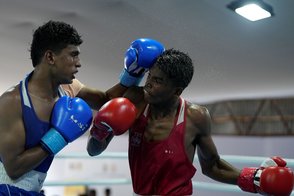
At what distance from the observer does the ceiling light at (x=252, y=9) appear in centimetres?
227

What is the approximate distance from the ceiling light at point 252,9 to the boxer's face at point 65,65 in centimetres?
115

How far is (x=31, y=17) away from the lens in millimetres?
2621

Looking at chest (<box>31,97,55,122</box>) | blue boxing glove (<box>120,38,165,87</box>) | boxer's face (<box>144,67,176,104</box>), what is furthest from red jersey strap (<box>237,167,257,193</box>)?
chest (<box>31,97,55,122</box>)

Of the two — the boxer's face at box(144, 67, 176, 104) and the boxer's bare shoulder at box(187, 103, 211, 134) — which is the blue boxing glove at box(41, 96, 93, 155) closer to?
the boxer's face at box(144, 67, 176, 104)

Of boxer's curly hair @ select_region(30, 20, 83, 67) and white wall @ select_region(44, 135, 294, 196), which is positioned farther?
white wall @ select_region(44, 135, 294, 196)

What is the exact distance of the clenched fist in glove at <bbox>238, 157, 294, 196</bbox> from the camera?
60.2 inches

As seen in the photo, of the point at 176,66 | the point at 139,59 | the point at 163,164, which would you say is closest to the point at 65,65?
the point at 139,59

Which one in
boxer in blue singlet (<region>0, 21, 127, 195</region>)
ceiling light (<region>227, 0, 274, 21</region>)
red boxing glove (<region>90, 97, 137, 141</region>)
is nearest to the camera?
boxer in blue singlet (<region>0, 21, 127, 195</region>)

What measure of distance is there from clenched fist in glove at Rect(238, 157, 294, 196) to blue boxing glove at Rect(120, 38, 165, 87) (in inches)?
23.5

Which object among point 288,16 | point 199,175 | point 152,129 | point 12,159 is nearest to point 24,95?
point 12,159

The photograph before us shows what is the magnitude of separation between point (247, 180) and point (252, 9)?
3.81ft

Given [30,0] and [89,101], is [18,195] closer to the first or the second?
[89,101]

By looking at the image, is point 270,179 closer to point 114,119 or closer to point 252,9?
point 114,119

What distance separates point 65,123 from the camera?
1.45 m
